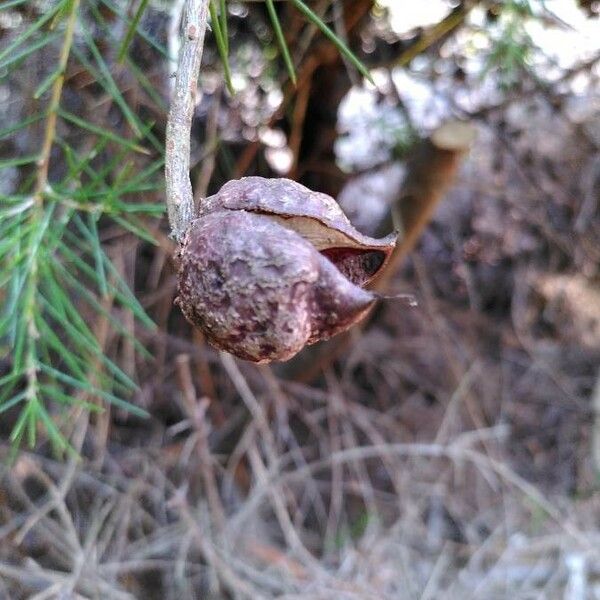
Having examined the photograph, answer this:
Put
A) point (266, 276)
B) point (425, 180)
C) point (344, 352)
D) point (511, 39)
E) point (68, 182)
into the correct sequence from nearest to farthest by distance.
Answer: point (266, 276) → point (68, 182) → point (511, 39) → point (425, 180) → point (344, 352)

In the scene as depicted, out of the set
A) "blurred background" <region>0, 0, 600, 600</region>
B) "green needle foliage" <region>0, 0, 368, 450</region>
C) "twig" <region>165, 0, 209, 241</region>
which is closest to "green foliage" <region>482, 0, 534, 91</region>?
"blurred background" <region>0, 0, 600, 600</region>

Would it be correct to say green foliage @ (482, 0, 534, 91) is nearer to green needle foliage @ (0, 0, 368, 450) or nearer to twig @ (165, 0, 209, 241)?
green needle foliage @ (0, 0, 368, 450)

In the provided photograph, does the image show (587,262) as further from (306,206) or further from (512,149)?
(306,206)

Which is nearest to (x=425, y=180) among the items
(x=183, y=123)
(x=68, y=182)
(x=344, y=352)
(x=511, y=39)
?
(x=511, y=39)

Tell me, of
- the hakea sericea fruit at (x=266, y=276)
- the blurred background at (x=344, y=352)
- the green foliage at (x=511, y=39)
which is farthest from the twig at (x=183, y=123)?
the green foliage at (x=511, y=39)

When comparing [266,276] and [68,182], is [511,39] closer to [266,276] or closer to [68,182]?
[68,182]
